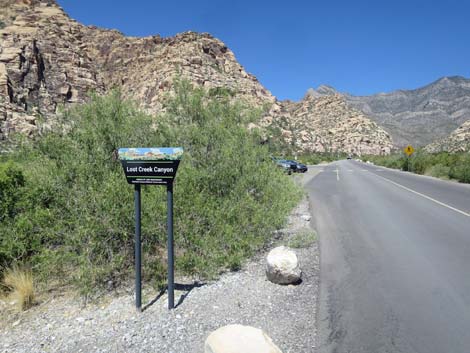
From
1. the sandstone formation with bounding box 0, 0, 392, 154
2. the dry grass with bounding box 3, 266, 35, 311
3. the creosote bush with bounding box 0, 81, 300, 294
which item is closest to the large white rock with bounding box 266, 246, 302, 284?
the creosote bush with bounding box 0, 81, 300, 294

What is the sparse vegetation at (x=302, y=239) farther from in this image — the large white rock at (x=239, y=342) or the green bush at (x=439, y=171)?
the green bush at (x=439, y=171)

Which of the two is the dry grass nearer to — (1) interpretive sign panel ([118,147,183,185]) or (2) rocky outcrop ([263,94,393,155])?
(1) interpretive sign panel ([118,147,183,185])

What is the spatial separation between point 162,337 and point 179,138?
176 inches

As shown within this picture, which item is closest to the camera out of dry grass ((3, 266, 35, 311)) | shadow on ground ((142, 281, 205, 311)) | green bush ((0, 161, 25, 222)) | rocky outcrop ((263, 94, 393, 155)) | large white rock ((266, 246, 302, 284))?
shadow on ground ((142, 281, 205, 311))

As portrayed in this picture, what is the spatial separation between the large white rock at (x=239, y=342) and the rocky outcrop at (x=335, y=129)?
3953 inches

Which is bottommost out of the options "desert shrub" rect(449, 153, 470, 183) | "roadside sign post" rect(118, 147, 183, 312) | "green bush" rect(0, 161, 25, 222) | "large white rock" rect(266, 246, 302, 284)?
"large white rock" rect(266, 246, 302, 284)

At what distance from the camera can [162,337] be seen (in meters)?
A: 3.78

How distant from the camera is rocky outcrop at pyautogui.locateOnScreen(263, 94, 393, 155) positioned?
368 ft

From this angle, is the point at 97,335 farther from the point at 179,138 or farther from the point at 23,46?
the point at 23,46

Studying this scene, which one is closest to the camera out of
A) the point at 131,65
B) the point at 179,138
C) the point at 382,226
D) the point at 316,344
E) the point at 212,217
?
the point at 316,344

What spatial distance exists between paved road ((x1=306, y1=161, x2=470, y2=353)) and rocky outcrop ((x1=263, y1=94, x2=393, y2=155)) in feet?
309

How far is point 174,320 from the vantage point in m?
4.14

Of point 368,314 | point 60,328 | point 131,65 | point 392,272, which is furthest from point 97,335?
point 131,65

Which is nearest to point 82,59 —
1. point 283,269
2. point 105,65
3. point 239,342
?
point 105,65
